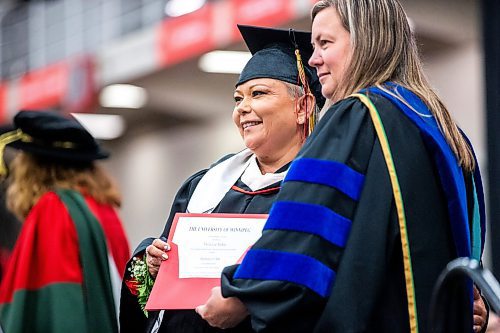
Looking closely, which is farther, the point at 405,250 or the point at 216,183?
the point at 216,183

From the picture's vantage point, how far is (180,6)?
41.0 feet

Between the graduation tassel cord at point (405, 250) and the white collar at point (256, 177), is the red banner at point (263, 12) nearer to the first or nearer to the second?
the white collar at point (256, 177)

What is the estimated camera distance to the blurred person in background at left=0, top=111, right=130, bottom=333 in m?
4.24

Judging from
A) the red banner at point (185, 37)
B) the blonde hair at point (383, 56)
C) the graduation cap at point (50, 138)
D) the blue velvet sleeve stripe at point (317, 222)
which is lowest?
the blue velvet sleeve stripe at point (317, 222)

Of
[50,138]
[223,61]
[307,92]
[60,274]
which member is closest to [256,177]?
Result: [307,92]

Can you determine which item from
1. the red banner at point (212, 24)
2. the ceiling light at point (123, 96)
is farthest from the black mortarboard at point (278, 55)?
the ceiling light at point (123, 96)

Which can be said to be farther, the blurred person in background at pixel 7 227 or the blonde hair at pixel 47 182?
the blurred person in background at pixel 7 227

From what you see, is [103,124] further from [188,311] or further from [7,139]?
[188,311]

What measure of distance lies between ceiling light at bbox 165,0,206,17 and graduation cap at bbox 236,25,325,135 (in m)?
9.04

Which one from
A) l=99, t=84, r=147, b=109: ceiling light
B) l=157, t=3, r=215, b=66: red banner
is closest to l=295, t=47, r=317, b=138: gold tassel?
l=157, t=3, r=215, b=66: red banner

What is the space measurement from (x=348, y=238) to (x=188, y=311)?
801mm

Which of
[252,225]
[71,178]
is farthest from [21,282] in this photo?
[252,225]

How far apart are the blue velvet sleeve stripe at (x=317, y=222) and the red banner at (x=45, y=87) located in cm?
1012

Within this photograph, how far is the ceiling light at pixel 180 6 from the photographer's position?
12.3 meters
